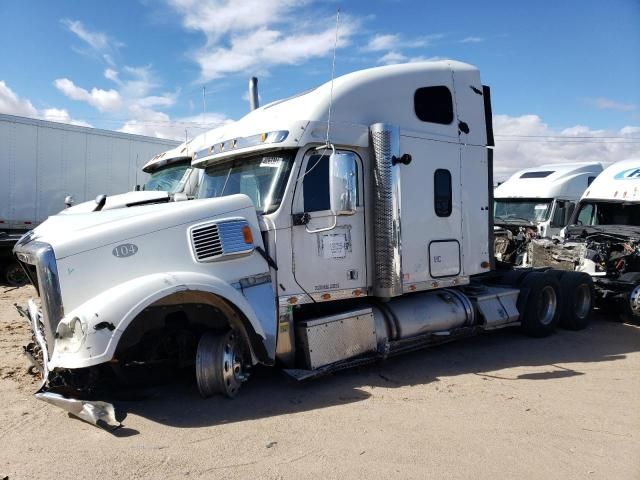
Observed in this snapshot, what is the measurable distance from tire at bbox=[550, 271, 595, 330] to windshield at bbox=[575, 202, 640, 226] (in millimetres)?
2811

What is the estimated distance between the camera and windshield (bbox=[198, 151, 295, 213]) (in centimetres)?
511

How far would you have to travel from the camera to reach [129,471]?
3.40m

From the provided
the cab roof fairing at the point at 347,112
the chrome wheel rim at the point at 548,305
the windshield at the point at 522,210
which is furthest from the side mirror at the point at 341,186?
the windshield at the point at 522,210

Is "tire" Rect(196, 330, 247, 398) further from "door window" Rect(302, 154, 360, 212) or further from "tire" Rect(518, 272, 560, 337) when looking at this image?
"tire" Rect(518, 272, 560, 337)

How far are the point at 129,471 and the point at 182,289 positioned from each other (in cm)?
138

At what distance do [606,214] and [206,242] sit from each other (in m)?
9.53

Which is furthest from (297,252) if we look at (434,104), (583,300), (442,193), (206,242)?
(583,300)

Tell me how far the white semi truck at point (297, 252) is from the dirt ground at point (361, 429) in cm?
28

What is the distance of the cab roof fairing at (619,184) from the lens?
404 inches

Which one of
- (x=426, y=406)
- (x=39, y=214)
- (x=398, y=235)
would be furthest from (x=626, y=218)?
(x=39, y=214)

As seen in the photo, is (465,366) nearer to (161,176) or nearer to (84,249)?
(84,249)

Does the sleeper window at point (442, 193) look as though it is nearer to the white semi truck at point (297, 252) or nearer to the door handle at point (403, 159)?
the white semi truck at point (297, 252)

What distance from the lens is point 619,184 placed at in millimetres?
10547

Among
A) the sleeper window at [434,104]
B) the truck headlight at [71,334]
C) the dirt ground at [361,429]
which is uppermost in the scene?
the sleeper window at [434,104]
